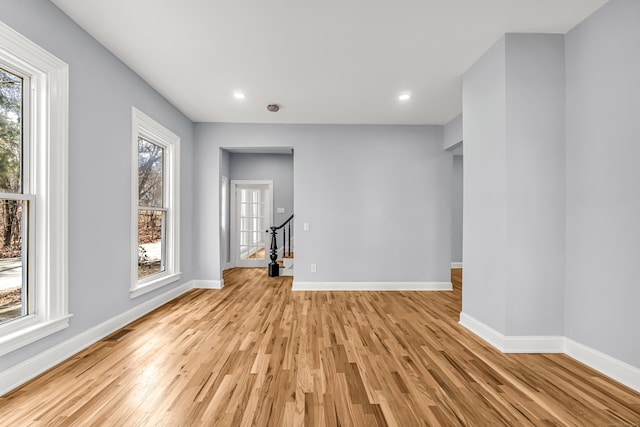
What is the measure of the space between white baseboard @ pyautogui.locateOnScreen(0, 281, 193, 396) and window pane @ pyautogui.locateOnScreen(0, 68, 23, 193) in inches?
48.1

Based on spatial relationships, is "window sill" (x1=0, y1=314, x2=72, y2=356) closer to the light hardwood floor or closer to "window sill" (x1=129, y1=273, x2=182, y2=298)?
the light hardwood floor

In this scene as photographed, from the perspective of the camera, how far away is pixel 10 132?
2070 mm

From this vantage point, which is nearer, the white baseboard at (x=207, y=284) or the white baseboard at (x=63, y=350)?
the white baseboard at (x=63, y=350)

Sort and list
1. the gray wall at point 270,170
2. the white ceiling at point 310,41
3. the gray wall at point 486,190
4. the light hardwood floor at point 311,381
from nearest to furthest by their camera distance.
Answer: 1. the light hardwood floor at point 311,381
2. the white ceiling at point 310,41
3. the gray wall at point 486,190
4. the gray wall at point 270,170

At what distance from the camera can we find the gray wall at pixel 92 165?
7.26 feet

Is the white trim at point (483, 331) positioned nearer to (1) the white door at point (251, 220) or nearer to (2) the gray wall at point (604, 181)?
(2) the gray wall at point (604, 181)

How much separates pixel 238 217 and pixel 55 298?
4640mm

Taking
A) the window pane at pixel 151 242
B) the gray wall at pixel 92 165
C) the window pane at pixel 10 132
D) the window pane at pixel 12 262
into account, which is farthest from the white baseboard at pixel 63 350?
the window pane at pixel 10 132

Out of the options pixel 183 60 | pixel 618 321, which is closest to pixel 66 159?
pixel 183 60

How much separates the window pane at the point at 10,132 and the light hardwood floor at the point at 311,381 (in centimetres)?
143

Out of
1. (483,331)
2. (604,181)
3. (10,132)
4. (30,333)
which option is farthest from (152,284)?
(604,181)

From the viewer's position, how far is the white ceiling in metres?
2.28

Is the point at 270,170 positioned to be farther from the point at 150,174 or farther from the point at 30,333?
the point at 30,333

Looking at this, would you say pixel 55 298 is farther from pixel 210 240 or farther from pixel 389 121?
pixel 389 121
